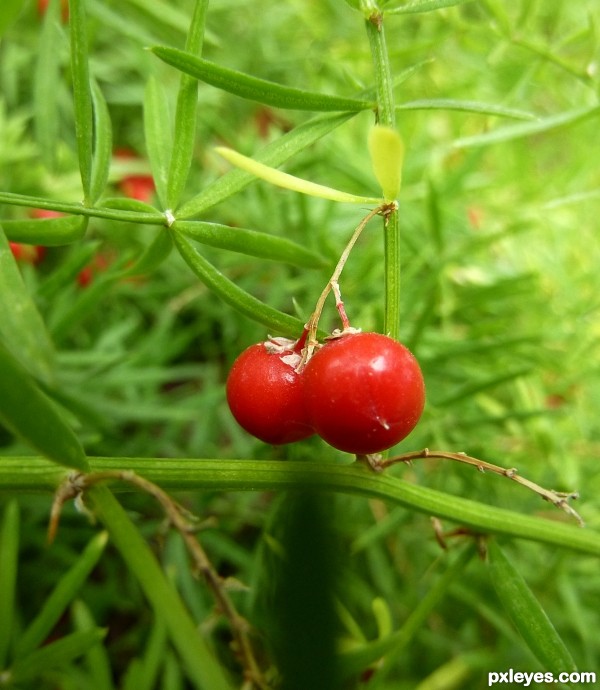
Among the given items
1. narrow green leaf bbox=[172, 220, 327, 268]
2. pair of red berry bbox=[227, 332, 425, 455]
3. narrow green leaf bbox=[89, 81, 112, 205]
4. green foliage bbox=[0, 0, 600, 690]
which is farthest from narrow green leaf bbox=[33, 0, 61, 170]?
pair of red berry bbox=[227, 332, 425, 455]

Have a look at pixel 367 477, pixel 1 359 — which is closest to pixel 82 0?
pixel 1 359

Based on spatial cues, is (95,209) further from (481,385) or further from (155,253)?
(481,385)

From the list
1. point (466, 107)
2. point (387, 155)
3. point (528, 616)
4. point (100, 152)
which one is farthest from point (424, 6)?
point (528, 616)

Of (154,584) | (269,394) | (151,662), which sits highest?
(269,394)

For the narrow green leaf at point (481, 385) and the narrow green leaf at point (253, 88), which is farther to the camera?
the narrow green leaf at point (481, 385)

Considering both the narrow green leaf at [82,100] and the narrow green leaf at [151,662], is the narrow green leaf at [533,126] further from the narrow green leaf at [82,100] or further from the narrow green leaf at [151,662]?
the narrow green leaf at [151,662]

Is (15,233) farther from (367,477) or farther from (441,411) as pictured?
(441,411)

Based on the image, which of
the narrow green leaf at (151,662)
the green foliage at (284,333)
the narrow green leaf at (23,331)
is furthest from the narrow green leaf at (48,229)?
the narrow green leaf at (151,662)
